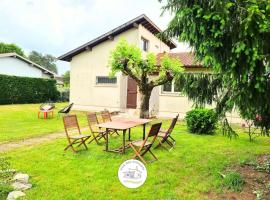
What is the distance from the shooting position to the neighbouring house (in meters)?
16.9

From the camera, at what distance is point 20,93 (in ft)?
79.2

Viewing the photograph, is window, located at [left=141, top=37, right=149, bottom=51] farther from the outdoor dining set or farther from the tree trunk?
the outdoor dining set

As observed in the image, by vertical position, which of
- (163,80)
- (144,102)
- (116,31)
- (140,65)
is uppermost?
(116,31)

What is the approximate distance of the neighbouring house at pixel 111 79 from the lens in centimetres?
1692

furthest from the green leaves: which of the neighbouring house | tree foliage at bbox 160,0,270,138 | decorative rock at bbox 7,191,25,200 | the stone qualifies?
decorative rock at bbox 7,191,25,200

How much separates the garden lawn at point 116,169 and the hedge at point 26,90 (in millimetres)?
16305

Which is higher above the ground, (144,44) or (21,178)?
(144,44)

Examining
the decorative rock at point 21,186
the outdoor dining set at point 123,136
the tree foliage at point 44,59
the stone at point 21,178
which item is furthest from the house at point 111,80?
the tree foliage at point 44,59

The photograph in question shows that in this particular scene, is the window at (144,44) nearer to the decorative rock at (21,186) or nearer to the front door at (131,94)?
the front door at (131,94)

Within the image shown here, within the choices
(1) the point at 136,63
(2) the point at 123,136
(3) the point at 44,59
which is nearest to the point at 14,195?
(2) the point at 123,136

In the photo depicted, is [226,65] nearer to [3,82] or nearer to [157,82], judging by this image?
[157,82]

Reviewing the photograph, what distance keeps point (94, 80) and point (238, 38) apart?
15454 millimetres

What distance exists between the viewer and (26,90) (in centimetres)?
2470

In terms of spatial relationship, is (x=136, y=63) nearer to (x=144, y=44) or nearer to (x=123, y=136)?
(x=123, y=136)
